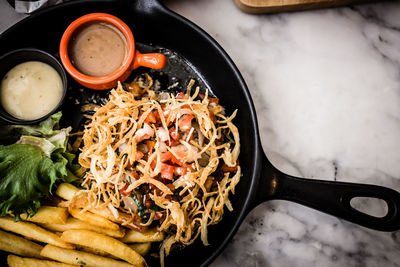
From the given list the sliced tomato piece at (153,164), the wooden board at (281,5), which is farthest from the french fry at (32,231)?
the wooden board at (281,5)

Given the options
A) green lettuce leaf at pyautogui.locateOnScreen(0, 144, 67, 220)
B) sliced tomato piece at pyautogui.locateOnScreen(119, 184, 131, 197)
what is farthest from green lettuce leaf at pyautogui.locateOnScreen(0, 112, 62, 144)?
sliced tomato piece at pyautogui.locateOnScreen(119, 184, 131, 197)

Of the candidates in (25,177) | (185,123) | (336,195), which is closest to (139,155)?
(185,123)

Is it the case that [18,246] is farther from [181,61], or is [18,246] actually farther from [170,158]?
[181,61]

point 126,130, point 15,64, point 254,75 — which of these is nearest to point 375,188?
point 254,75

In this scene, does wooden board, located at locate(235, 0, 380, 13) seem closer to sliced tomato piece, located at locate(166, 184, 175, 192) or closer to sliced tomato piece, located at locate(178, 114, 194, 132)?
sliced tomato piece, located at locate(178, 114, 194, 132)

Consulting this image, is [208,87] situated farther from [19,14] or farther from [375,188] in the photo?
[19,14]

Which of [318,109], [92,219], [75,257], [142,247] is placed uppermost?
[318,109]
